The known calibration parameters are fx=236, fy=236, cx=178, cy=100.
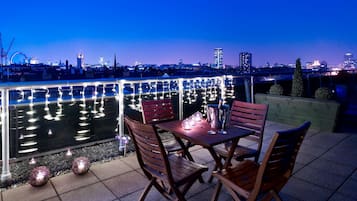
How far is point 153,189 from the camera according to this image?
269cm

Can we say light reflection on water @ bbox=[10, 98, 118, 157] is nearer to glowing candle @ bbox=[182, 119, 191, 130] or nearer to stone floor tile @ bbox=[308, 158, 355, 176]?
glowing candle @ bbox=[182, 119, 191, 130]

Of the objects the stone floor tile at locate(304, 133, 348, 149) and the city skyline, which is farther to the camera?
the city skyline

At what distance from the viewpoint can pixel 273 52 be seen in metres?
22.8

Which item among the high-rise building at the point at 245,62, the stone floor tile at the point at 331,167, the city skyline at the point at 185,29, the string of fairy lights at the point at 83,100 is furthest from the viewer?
the city skyline at the point at 185,29

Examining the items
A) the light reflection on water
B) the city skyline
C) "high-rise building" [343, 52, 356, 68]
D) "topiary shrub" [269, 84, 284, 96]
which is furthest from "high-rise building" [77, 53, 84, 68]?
"topiary shrub" [269, 84, 284, 96]

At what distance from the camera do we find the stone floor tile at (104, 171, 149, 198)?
2.64 m

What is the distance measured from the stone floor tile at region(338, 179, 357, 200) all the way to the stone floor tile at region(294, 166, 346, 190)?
53mm

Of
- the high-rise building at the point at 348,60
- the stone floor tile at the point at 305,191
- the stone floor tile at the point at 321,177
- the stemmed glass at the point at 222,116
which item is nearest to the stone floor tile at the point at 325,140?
the stone floor tile at the point at 321,177

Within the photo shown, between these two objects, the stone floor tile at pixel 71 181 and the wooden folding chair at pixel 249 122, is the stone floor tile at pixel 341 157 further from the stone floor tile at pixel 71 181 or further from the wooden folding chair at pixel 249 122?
the stone floor tile at pixel 71 181

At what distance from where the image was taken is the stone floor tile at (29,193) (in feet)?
8.14

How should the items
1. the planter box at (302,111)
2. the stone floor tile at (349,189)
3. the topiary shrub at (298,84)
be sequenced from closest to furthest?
the stone floor tile at (349,189), the planter box at (302,111), the topiary shrub at (298,84)

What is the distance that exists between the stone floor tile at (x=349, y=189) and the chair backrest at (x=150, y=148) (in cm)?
207

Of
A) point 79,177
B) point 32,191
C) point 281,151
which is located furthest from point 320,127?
point 32,191

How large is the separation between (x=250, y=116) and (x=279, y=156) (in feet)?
4.45
